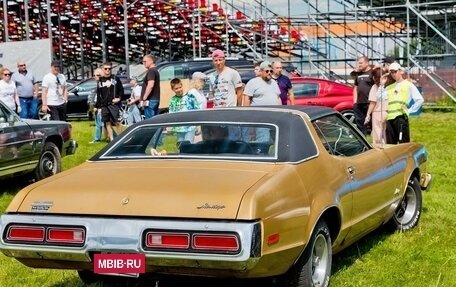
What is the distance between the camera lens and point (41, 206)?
4.52 m

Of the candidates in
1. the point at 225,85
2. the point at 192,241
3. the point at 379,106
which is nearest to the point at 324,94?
the point at 379,106

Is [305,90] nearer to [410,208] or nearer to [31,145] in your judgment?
[31,145]

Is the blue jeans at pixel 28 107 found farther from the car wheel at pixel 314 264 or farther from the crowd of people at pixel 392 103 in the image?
the car wheel at pixel 314 264

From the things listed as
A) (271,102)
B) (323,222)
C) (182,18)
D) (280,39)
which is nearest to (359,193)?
(323,222)

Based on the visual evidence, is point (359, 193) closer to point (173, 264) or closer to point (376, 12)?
point (173, 264)

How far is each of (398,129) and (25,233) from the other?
6636 millimetres

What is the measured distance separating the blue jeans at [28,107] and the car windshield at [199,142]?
32.4 feet

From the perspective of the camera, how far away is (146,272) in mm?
4316

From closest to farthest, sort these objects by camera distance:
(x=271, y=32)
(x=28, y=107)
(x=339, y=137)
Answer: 1. (x=339, y=137)
2. (x=28, y=107)
3. (x=271, y=32)

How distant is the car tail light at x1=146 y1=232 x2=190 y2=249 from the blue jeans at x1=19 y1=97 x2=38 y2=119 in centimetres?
1121

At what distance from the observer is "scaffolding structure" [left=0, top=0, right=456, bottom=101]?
2461 cm

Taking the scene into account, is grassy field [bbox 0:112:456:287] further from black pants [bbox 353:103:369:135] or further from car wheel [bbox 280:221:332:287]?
black pants [bbox 353:103:369:135]

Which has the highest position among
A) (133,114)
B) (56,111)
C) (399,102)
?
(399,102)

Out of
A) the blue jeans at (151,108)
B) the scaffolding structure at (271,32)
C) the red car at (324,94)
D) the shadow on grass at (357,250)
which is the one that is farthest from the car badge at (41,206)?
the scaffolding structure at (271,32)
